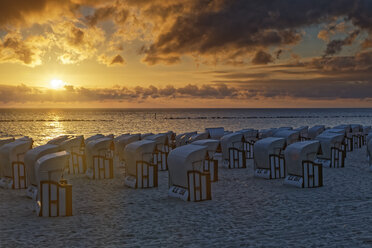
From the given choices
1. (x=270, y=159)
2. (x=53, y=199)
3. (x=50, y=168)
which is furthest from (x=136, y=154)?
(x=270, y=159)

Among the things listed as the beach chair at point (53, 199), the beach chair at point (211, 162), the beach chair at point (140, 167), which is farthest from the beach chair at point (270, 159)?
the beach chair at point (53, 199)

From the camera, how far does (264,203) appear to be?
14586 mm

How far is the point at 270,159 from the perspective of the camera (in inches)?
800

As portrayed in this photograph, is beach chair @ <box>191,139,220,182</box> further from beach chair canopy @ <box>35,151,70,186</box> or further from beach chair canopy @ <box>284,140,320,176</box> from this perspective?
beach chair canopy @ <box>35,151,70,186</box>

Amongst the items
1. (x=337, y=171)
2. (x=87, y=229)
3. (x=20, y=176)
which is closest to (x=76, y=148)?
(x=20, y=176)

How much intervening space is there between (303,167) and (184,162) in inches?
231

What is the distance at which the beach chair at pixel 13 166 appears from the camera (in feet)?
60.9

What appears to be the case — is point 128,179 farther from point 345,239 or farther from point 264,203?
point 345,239

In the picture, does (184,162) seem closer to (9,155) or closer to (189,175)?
(189,175)

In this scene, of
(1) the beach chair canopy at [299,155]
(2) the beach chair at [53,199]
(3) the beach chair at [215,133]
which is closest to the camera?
(2) the beach chair at [53,199]

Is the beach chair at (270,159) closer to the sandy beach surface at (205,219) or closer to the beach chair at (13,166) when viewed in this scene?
the sandy beach surface at (205,219)

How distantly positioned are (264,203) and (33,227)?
26.2 feet

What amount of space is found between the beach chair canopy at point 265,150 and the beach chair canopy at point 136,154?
5672 mm

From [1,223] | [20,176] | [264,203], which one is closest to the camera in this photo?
[1,223]
